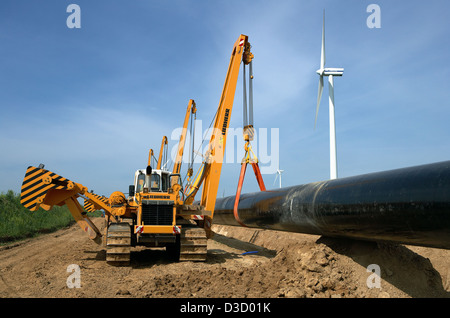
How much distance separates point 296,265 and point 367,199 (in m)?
2.48

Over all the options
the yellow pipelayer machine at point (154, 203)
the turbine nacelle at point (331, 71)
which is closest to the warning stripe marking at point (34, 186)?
the yellow pipelayer machine at point (154, 203)

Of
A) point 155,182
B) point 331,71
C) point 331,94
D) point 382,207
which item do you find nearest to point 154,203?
point 155,182

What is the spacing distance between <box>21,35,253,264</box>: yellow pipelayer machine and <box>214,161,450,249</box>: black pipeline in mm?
3717

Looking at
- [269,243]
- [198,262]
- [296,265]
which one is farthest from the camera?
[269,243]

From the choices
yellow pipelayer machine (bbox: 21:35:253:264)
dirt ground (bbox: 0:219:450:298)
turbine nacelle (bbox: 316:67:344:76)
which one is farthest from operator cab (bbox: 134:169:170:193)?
A: turbine nacelle (bbox: 316:67:344:76)

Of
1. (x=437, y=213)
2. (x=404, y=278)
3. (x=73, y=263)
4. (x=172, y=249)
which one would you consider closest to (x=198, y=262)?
(x=172, y=249)

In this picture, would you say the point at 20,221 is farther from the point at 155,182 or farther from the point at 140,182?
the point at 155,182

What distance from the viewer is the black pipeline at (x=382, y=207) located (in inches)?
168

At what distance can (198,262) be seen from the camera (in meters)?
10.1

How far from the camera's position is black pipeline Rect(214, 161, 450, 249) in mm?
4266

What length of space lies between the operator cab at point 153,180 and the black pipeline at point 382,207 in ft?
17.0

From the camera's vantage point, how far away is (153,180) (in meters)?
11.6
